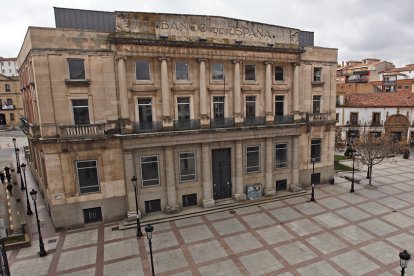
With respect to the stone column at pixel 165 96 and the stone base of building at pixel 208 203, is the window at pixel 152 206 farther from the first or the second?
the stone column at pixel 165 96

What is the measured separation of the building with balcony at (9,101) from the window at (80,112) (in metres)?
67.8

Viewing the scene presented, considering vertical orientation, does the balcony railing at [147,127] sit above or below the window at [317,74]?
below

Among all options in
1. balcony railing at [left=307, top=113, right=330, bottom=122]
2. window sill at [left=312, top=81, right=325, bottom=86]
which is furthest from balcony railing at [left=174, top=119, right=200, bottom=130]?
window sill at [left=312, top=81, right=325, bottom=86]

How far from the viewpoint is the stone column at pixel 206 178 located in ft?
76.1

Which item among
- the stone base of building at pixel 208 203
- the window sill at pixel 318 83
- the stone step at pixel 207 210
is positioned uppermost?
the window sill at pixel 318 83

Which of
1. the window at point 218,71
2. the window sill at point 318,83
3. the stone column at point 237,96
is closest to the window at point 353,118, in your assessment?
the window sill at point 318,83

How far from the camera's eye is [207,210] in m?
23.2

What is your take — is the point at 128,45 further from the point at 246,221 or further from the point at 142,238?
the point at 246,221

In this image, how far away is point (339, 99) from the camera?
47.4m

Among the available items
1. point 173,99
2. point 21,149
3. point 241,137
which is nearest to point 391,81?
point 241,137

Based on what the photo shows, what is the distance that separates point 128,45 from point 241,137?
11.9 m

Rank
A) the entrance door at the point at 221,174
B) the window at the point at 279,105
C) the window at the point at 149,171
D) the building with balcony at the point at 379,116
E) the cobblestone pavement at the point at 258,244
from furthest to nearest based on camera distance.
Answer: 1. the building with balcony at the point at 379,116
2. the window at the point at 279,105
3. the entrance door at the point at 221,174
4. the window at the point at 149,171
5. the cobblestone pavement at the point at 258,244

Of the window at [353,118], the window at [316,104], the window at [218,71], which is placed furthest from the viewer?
the window at [353,118]

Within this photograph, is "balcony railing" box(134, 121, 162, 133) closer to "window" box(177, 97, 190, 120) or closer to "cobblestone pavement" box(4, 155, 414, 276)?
"window" box(177, 97, 190, 120)
